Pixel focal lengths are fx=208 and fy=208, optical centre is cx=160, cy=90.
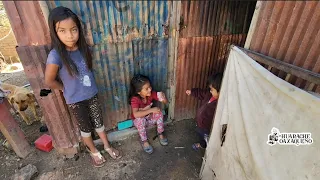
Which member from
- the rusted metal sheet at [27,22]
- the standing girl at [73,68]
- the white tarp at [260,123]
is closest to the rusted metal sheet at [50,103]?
the rusted metal sheet at [27,22]

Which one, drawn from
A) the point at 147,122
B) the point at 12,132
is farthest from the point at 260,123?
the point at 12,132

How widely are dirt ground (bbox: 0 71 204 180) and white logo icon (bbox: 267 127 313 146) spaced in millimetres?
1446

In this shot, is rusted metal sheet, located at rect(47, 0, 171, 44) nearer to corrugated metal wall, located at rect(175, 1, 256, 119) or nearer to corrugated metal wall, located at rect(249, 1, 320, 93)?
corrugated metal wall, located at rect(175, 1, 256, 119)

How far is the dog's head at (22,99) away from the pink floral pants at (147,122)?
1.68 meters

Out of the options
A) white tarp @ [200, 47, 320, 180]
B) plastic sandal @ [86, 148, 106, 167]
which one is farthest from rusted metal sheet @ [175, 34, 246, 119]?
plastic sandal @ [86, 148, 106, 167]

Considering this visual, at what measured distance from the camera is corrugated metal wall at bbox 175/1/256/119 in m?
2.45

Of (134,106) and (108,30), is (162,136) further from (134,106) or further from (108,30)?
(108,30)

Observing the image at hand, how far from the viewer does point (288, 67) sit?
146 cm

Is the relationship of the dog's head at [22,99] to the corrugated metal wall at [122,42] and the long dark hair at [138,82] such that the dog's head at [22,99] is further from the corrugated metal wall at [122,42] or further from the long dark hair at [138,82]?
the long dark hair at [138,82]

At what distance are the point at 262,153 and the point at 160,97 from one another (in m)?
1.49

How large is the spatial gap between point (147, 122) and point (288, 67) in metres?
2.09

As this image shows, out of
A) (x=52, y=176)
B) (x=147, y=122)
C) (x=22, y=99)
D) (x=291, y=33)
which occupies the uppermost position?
(x=291, y=33)

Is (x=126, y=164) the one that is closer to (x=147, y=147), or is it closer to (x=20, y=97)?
(x=147, y=147)

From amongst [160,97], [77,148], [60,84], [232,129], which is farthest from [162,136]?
[60,84]
